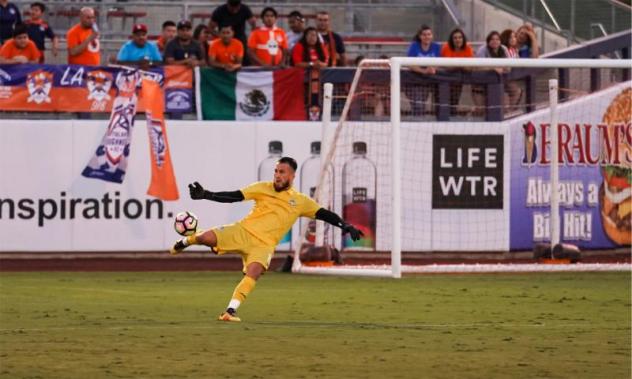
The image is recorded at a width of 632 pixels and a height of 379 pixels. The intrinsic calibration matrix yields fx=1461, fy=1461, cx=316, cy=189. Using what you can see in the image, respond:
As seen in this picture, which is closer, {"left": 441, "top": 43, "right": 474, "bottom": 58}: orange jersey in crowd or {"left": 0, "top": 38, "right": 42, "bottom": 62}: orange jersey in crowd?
{"left": 0, "top": 38, "right": 42, "bottom": 62}: orange jersey in crowd

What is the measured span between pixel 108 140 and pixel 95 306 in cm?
800

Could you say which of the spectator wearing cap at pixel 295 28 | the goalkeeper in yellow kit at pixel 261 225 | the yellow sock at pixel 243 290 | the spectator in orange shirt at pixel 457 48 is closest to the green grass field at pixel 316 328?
the yellow sock at pixel 243 290

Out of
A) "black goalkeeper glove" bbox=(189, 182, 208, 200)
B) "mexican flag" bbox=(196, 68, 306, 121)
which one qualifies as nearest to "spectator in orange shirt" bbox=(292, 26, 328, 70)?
"mexican flag" bbox=(196, 68, 306, 121)

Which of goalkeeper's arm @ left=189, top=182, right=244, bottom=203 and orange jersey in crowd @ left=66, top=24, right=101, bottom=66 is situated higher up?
orange jersey in crowd @ left=66, top=24, right=101, bottom=66

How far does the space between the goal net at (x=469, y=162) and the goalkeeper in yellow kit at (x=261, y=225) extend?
9.01m

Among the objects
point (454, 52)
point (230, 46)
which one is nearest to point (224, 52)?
point (230, 46)

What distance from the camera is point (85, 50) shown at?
25.6 metres

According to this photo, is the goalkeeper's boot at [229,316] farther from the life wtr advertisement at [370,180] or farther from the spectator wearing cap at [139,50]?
the spectator wearing cap at [139,50]

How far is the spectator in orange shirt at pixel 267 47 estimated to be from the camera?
26438 mm

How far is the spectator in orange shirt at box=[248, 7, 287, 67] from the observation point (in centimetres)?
2644

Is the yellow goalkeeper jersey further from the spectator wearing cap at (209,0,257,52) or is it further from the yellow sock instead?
the spectator wearing cap at (209,0,257,52)

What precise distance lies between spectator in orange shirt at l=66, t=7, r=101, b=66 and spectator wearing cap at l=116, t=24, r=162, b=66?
0.47 metres

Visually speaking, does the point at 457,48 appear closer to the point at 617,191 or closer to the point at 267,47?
the point at 267,47

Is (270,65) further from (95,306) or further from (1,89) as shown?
(95,306)
